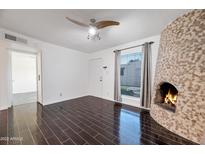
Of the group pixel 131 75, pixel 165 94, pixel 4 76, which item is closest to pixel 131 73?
pixel 131 75

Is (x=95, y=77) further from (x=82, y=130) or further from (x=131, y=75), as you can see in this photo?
(x=82, y=130)

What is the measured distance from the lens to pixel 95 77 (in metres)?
5.82

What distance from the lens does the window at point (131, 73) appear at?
4.19m

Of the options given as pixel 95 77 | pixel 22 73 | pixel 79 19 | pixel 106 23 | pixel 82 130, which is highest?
pixel 79 19

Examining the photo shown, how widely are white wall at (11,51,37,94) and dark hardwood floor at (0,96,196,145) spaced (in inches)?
169

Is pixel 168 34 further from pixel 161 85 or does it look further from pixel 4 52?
pixel 4 52

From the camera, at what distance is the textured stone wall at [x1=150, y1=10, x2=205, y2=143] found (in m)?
1.89

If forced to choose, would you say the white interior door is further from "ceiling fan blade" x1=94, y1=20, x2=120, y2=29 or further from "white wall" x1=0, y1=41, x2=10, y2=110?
"white wall" x1=0, y1=41, x2=10, y2=110

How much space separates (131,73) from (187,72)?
245cm

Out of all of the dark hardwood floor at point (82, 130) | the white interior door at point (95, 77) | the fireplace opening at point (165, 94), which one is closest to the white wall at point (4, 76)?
the dark hardwood floor at point (82, 130)

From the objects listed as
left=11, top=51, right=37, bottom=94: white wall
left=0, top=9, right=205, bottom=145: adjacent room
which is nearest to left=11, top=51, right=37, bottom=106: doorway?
left=11, top=51, right=37, bottom=94: white wall

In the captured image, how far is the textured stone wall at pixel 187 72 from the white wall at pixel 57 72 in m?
3.93

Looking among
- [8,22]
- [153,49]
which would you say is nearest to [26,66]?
[8,22]

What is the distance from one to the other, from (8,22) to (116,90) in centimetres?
401
